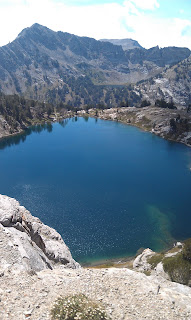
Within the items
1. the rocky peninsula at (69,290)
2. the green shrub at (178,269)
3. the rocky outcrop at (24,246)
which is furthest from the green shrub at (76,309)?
the green shrub at (178,269)

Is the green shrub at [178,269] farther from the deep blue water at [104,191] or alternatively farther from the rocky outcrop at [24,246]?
the deep blue water at [104,191]

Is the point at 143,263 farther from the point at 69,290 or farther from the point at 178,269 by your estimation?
Result: the point at 69,290

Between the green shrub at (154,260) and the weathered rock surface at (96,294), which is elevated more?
the weathered rock surface at (96,294)

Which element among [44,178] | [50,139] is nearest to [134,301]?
[44,178]

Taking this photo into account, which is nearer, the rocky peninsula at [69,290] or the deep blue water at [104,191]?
the rocky peninsula at [69,290]

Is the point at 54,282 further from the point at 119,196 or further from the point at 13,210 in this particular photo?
the point at 119,196

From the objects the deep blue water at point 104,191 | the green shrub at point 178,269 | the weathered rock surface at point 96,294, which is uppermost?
the weathered rock surface at point 96,294

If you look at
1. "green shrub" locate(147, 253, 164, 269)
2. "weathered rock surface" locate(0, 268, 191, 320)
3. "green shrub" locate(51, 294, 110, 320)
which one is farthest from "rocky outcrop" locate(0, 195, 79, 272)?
"green shrub" locate(147, 253, 164, 269)
